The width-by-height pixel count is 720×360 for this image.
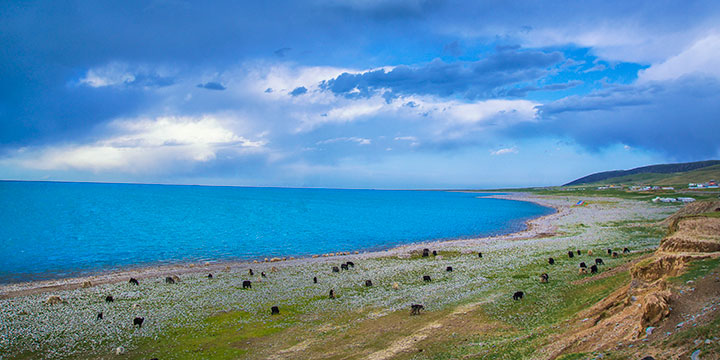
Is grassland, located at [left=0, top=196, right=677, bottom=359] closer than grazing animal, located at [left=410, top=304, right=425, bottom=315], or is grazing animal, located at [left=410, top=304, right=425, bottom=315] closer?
grassland, located at [left=0, top=196, right=677, bottom=359]

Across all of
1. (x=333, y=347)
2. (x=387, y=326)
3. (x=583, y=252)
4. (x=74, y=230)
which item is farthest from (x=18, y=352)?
(x=74, y=230)

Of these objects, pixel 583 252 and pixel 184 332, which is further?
pixel 583 252

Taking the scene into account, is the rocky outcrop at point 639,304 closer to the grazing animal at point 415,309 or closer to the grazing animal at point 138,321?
the grazing animal at point 415,309

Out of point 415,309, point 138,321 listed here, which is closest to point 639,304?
point 415,309

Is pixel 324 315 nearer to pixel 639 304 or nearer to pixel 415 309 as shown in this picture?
pixel 415 309

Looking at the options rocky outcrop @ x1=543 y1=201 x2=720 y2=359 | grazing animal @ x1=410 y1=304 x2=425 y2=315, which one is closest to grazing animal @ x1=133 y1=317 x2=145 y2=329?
grazing animal @ x1=410 y1=304 x2=425 y2=315

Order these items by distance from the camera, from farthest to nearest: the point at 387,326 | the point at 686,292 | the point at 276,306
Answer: the point at 276,306 → the point at 387,326 → the point at 686,292

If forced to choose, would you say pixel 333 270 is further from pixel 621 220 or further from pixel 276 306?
pixel 621 220

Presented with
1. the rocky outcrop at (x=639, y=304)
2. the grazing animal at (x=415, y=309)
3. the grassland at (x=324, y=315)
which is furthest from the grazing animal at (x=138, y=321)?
the rocky outcrop at (x=639, y=304)

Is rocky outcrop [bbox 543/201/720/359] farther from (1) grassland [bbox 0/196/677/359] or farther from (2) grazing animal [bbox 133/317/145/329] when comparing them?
(2) grazing animal [bbox 133/317/145/329]

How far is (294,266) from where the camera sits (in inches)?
1933

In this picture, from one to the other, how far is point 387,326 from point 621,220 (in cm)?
7965

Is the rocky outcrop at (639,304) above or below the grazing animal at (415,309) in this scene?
above

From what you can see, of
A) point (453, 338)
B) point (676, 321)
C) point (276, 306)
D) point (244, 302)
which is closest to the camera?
point (676, 321)
